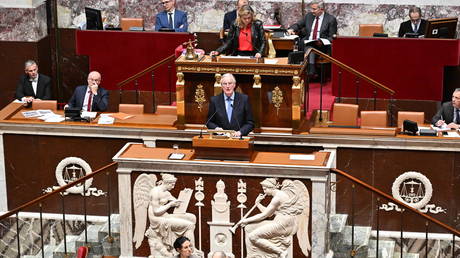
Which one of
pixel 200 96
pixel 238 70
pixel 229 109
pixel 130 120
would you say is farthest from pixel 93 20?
pixel 229 109

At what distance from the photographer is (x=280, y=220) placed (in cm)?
1191

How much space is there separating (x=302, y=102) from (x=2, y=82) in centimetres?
546

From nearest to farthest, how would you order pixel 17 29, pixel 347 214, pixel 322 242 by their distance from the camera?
pixel 322 242
pixel 347 214
pixel 17 29

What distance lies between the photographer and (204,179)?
12.1 metres

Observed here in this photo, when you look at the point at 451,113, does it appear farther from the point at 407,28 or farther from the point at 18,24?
the point at 18,24

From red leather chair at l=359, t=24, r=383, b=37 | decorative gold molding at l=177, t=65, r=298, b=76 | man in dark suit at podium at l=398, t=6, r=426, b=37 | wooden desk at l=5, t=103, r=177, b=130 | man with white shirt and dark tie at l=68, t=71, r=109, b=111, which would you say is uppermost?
man in dark suit at podium at l=398, t=6, r=426, b=37

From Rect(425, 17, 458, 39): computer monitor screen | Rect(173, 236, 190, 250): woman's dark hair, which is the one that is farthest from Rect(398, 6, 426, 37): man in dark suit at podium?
Rect(173, 236, 190, 250): woman's dark hair

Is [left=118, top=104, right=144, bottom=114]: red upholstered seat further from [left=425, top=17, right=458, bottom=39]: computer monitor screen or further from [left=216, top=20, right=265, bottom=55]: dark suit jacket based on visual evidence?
[left=425, top=17, right=458, bottom=39]: computer monitor screen

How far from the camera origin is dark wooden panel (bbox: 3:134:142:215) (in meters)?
13.9

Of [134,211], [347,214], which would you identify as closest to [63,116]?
[134,211]

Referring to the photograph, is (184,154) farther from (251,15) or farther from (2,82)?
(2,82)

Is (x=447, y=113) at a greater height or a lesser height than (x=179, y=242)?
greater

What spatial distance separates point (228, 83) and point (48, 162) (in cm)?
274

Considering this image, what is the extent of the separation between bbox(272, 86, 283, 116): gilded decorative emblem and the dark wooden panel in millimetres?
1886
